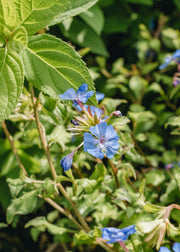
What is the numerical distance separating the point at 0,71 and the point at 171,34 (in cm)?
123

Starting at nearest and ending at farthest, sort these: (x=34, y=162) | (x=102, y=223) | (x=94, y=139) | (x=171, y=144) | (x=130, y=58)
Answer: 1. (x=94, y=139)
2. (x=102, y=223)
3. (x=34, y=162)
4. (x=171, y=144)
5. (x=130, y=58)

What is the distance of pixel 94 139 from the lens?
0.80 meters

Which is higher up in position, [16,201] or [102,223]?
[16,201]

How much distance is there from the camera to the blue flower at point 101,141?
78cm

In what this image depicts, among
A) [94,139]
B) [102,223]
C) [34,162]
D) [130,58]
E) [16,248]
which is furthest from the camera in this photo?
[130,58]

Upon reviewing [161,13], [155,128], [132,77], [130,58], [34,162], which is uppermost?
[161,13]

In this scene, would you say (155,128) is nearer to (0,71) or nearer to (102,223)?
(102,223)

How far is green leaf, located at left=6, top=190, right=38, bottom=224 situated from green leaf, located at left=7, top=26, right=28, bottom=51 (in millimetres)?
→ 465

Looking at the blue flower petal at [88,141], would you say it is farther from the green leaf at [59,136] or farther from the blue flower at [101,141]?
the green leaf at [59,136]

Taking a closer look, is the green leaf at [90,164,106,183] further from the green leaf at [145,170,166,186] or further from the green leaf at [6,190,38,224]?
the green leaf at [145,170,166,186]

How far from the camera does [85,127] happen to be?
32.3 inches

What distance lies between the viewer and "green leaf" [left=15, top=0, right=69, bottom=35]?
0.76 m

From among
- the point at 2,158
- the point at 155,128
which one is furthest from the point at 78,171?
the point at 155,128

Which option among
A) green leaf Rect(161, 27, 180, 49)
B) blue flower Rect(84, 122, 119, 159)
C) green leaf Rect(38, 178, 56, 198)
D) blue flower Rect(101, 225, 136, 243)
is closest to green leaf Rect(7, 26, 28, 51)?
blue flower Rect(84, 122, 119, 159)
